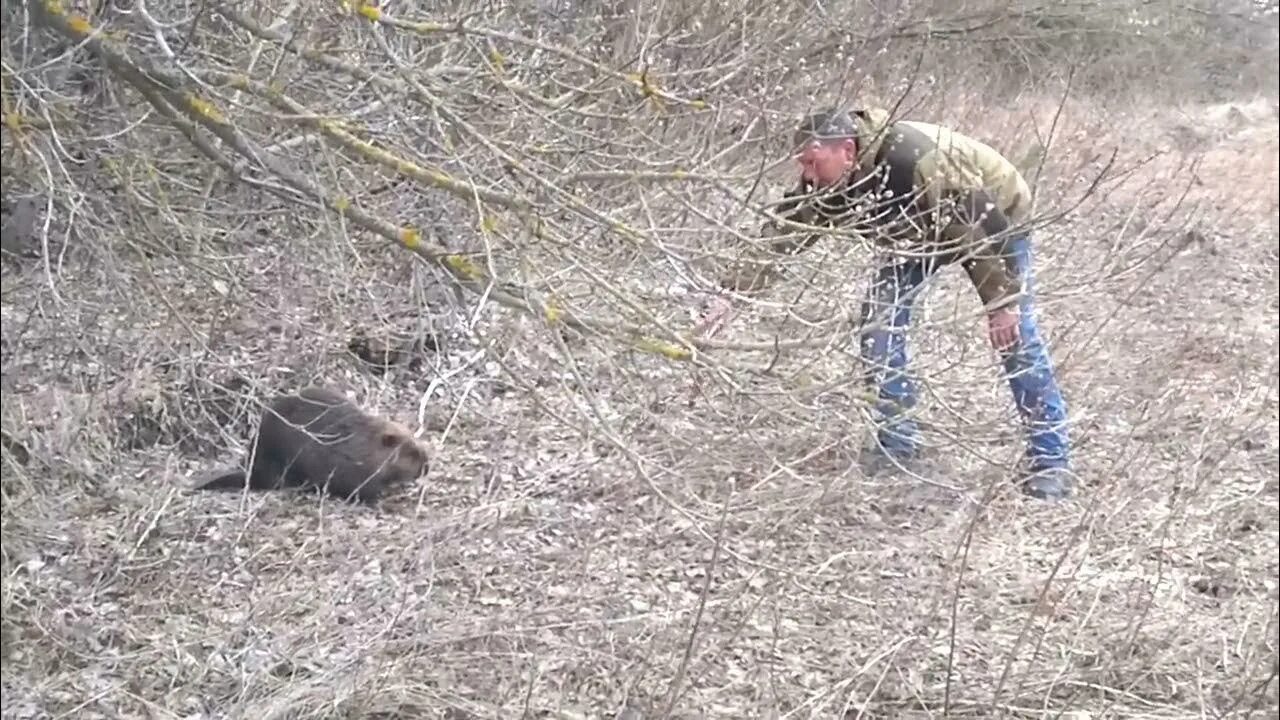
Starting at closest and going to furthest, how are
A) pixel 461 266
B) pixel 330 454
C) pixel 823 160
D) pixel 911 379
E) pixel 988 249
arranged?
1. pixel 461 266
2. pixel 911 379
3. pixel 823 160
4. pixel 988 249
5. pixel 330 454

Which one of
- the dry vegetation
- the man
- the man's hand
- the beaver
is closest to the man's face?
the man

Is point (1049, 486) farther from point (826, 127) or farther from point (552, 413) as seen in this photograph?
point (552, 413)

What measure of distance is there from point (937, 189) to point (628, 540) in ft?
6.16

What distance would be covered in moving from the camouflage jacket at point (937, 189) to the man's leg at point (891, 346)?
17 cm

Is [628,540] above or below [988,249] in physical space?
below

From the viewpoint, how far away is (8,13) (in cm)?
297

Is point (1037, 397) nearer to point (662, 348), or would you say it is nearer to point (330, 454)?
point (662, 348)

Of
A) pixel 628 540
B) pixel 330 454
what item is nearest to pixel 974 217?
pixel 628 540

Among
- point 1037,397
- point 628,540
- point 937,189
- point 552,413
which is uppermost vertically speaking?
point 937,189

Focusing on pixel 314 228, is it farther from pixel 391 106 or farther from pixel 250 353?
pixel 250 353

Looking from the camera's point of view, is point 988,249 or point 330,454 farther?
point 330,454

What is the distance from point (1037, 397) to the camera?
210 inches

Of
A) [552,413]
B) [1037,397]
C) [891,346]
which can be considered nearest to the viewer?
[552,413]

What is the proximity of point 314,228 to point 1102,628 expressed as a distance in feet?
10.0
